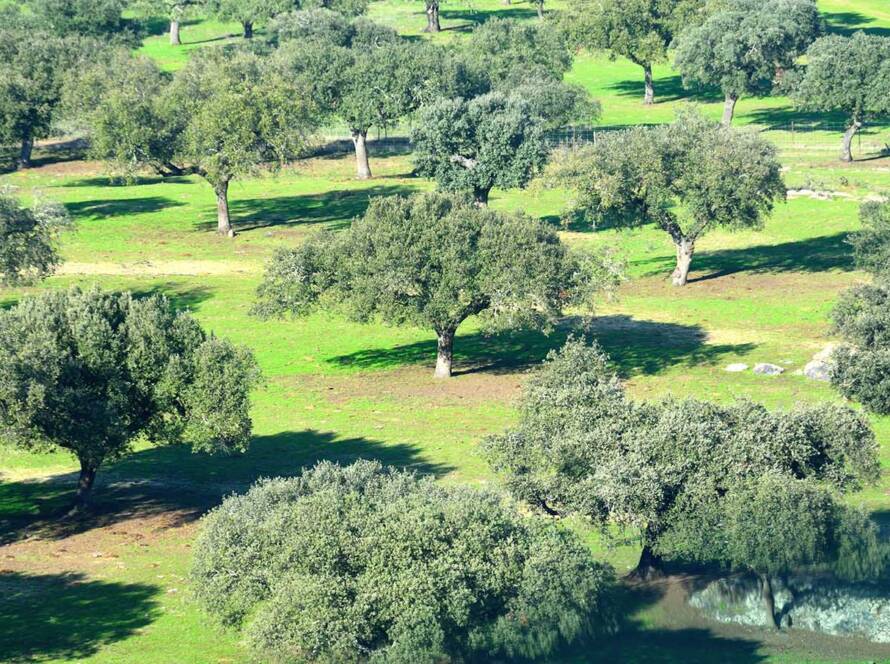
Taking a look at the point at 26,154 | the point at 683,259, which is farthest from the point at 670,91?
the point at 26,154

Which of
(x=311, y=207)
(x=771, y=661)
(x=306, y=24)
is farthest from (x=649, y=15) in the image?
(x=771, y=661)

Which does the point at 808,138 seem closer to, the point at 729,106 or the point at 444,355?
the point at 729,106

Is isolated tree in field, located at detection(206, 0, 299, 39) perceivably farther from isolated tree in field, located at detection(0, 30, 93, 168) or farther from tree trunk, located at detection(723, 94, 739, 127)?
tree trunk, located at detection(723, 94, 739, 127)

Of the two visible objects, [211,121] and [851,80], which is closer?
[211,121]

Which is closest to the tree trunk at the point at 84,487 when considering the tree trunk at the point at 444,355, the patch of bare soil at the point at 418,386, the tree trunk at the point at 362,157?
the patch of bare soil at the point at 418,386

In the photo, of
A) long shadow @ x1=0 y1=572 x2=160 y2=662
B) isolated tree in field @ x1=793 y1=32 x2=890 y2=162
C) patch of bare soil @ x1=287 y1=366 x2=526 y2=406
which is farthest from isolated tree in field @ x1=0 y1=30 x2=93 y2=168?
long shadow @ x1=0 y1=572 x2=160 y2=662

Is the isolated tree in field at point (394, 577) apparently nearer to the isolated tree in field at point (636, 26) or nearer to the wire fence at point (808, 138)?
the wire fence at point (808, 138)

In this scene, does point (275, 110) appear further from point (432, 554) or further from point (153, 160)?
point (432, 554)
